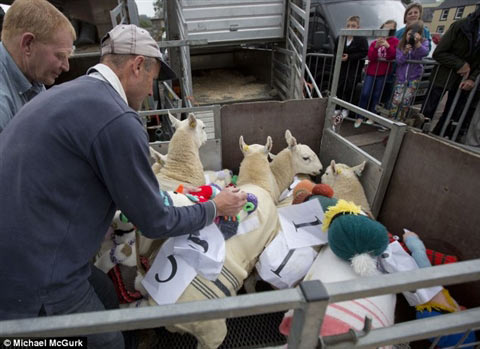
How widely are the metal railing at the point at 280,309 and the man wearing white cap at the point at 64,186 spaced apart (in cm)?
48

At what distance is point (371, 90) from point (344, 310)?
4993 millimetres

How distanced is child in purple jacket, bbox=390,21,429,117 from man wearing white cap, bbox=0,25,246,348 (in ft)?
16.6

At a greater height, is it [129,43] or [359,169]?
[129,43]

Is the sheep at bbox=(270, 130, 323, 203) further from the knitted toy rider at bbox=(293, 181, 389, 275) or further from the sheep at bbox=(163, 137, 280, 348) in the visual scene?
the knitted toy rider at bbox=(293, 181, 389, 275)

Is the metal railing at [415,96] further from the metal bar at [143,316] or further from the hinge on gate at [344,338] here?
the metal bar at [143,316]

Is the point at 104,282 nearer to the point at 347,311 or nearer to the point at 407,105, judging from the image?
the point at 347,311

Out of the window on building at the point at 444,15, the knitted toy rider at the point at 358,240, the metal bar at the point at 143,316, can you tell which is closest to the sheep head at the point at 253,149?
the knitted toy rider at the point at 358,240

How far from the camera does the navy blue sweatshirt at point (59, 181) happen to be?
108cm

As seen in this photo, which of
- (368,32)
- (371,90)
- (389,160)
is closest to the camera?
(389,160)

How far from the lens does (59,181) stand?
1.11 metres

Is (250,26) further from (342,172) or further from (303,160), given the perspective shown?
(342,172)

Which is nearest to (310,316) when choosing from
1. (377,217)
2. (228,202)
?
(228,202)

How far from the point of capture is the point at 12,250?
1095mm

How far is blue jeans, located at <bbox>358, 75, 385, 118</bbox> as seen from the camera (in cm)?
528
